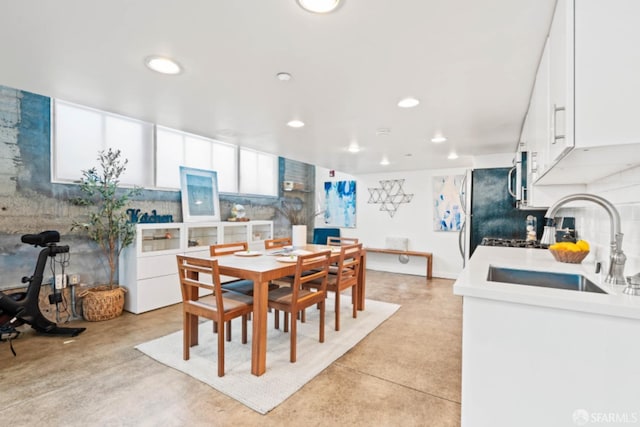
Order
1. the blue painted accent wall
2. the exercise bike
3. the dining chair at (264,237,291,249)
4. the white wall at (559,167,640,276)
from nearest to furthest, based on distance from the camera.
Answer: the white wall at (559,167,640,276) → the exercise bike → the blue painted accent wall → the dining chair at (264,237,291,249)

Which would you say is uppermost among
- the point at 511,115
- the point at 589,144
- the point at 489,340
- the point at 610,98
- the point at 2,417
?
the point at 511,115

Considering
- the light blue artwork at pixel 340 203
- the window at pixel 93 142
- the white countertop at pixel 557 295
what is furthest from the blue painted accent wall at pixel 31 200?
the light blue artwork at pixel 340 203

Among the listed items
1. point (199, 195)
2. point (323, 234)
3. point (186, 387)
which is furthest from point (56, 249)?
point (323, 234)

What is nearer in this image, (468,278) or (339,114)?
(468,278)

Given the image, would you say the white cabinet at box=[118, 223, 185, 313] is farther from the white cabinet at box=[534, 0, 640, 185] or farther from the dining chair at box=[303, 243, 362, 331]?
the white cabinet at box=[534, 0, 640, 185]

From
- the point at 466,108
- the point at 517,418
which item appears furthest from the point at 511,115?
the point at 517,418

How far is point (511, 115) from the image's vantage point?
8.59ft

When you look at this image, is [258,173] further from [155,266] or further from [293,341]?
[293,341]

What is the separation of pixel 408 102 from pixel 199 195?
3270 millimetres

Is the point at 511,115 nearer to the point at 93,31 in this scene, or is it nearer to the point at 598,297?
the point at 598,297

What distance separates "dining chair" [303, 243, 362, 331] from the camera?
9.96 feet

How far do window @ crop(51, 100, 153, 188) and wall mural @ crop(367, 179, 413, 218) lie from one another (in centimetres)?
419

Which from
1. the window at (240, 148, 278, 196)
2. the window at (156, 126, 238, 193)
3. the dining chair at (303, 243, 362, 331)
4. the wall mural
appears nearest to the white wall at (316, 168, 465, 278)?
the wall mural

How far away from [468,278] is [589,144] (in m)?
0.70
